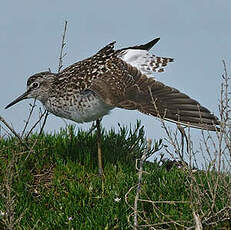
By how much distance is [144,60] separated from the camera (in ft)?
28.5

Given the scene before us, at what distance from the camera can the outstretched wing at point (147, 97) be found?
6795 millimetres

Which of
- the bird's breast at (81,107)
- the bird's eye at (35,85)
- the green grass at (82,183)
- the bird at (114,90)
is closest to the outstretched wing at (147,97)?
the bird at (114,90)

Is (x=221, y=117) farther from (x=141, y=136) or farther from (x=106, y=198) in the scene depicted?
(x=141, y=136)

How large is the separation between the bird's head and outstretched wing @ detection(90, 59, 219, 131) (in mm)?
1141

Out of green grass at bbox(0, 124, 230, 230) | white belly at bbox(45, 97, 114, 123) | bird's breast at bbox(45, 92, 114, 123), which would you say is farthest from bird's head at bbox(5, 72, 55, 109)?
green grass at bbox(0, 124, 230, 230)

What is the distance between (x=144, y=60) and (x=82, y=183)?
2.28 m

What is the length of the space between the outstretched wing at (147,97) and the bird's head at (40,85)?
→ 3.74 feet

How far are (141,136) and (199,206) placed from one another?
326cm

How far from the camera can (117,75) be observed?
8.16 meters

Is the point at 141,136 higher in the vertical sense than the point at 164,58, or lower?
lower

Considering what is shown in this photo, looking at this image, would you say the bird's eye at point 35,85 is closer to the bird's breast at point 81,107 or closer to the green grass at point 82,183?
the bird's breast at point 81,107

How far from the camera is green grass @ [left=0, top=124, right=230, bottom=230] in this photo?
663 cm

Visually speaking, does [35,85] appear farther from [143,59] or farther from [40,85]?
[143,59]

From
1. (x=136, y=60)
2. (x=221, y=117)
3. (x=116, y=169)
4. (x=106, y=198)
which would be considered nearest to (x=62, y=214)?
(x=106, y=198)
